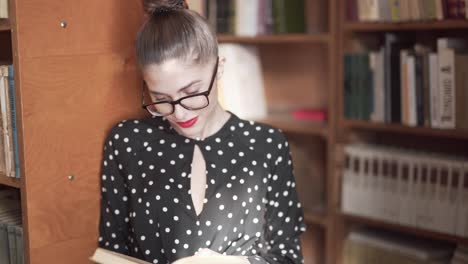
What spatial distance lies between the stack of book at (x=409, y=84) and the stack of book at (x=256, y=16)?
1.02 feet

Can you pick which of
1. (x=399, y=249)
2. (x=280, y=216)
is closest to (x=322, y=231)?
(x=399, y=249)

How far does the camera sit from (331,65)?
250 centimetres

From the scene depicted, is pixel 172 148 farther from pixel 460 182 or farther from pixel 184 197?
pixel 460 182

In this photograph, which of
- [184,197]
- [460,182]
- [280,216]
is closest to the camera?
[184,197]

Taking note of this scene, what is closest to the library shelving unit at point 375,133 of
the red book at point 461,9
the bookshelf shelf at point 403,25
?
the bookshelf shelf at point 403,25

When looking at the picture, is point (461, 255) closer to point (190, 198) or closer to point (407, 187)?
point (407, 187)

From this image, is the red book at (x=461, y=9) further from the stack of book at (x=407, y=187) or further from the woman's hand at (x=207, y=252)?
the woman's hand at (x=207, y=252)

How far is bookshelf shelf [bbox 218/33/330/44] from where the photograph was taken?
2506 millimetres

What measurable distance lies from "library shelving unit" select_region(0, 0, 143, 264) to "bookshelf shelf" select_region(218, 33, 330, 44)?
45.1 inches

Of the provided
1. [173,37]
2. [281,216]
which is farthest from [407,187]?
[173,37]

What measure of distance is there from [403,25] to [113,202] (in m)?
1.35

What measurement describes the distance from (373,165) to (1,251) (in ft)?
4.86

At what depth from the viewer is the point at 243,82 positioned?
272cm

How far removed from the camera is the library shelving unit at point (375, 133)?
2.34m
